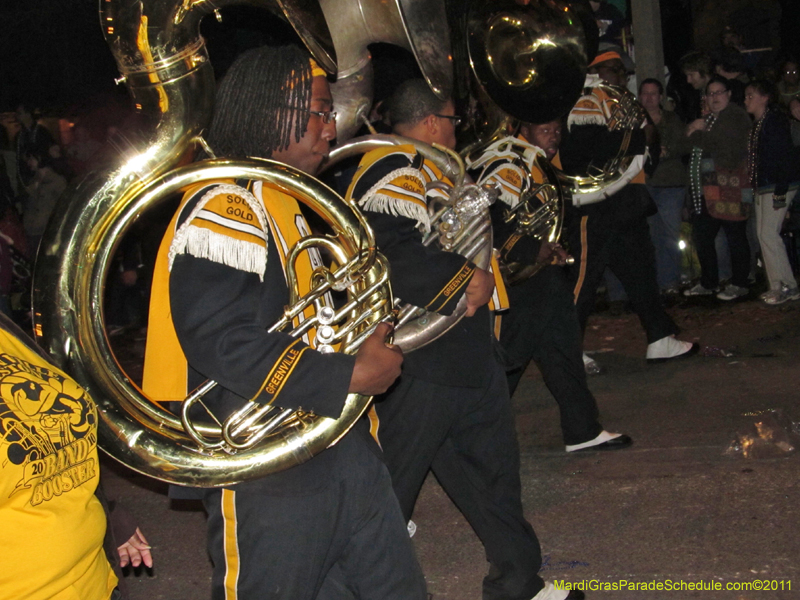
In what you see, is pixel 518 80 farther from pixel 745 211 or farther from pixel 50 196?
pixel 50 196

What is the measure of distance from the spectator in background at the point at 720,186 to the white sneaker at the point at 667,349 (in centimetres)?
208

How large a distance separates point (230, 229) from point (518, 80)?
2385 millimetres

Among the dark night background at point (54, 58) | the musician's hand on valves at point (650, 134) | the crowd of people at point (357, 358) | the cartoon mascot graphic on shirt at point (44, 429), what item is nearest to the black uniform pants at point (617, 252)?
the crowd of people at point (357, 358)

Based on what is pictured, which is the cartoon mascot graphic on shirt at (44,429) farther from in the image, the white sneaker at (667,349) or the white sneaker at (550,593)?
the white sneaker at (667,349)

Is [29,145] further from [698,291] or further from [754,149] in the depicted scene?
[754,149]

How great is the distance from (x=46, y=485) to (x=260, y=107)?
1097 millimetres

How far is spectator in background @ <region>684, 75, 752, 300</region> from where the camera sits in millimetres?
7391

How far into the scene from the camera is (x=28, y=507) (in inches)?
56.6

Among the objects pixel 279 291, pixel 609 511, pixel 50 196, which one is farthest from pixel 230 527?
pixel 50 196

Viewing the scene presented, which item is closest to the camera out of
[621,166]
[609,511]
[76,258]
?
[76,258]

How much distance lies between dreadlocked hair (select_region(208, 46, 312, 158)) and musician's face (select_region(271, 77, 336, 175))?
0.04ft

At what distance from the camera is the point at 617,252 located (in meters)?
5.40

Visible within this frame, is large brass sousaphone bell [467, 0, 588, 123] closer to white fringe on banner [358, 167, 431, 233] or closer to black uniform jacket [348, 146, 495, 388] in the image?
black uniform jacket [348, 146, 495, 388]

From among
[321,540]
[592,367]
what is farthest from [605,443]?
[321,540]
